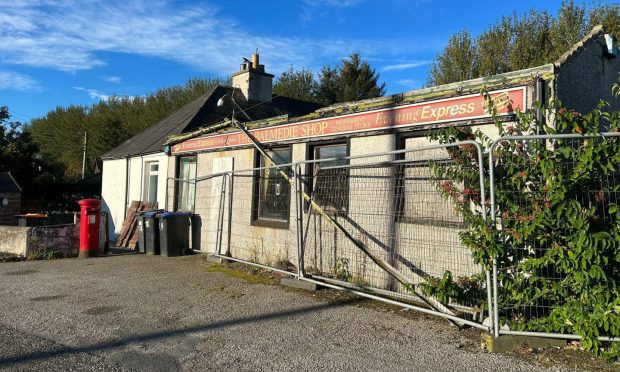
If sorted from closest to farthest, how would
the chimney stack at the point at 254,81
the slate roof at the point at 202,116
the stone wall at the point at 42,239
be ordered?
the stone wall at the point at 42,239 → the slate roof at the point at 202,116 → the chimney stack at the point at 254,81

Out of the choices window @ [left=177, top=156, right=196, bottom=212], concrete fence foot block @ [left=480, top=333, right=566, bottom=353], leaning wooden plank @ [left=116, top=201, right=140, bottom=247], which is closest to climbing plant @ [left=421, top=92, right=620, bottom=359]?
concrete fence foot block @ [left=480, top=333, right=566, bottom=353]

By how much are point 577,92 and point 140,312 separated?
21.6ft

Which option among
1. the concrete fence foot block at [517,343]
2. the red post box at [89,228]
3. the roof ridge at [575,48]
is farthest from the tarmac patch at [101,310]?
the roof ridge at [575,48]

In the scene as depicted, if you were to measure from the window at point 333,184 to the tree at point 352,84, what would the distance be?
100ft

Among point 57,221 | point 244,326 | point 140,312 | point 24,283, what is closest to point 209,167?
point 24,283

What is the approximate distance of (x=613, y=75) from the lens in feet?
24.6

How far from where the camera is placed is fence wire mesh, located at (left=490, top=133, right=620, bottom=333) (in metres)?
4.36

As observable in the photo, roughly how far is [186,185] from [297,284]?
640cm

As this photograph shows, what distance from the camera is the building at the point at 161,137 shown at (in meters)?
15.1

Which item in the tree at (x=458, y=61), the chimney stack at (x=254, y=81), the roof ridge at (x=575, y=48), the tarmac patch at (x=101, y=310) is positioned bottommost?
the tarmac patch at (x=101, y=310)

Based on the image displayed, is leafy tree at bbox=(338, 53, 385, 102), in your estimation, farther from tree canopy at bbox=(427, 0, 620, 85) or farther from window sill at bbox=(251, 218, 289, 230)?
window sill at bbox=(251, 218, 289, 230)

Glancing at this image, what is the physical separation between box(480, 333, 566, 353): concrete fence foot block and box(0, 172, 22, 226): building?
75.2 ft

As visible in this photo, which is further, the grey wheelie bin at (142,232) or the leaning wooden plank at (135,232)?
the leaning wooden plank at (135,232)

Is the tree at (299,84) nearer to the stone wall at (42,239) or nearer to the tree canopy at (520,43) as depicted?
the tree canopy at (520,43)
